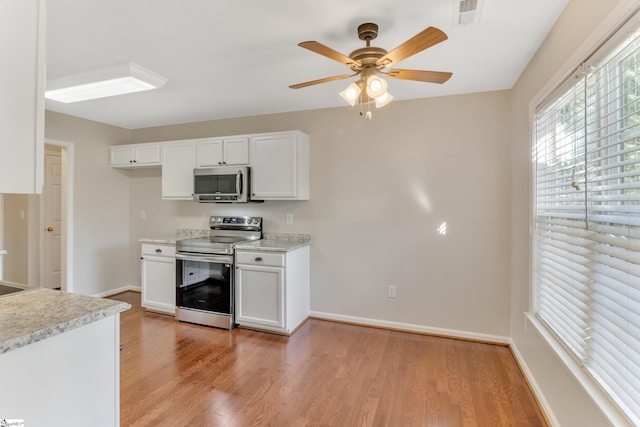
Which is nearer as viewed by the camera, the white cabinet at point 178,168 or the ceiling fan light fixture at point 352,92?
the ceiling fan light fixture at point 352,92

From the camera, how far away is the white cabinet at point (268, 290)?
3.11m

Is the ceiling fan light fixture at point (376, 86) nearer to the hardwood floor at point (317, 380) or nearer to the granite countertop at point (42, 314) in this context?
the granite countertop at point (42, 314)

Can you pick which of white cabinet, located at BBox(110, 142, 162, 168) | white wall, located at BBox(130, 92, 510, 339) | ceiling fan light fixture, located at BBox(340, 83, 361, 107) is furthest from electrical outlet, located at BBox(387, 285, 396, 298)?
white cabinet, located at BBox(110, 142, 162, 168)

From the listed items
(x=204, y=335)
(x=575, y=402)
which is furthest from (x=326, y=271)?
(x=575, y=402)

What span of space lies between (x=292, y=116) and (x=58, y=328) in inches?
122

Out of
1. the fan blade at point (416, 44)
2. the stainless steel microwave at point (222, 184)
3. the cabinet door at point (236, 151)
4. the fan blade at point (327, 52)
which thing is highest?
the fan blade at point (327, 52)

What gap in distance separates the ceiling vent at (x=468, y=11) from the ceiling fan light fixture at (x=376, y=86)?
21.7 inches

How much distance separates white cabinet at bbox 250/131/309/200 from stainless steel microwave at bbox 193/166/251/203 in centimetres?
10

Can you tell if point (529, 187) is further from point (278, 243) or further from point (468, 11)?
point (278, 243)

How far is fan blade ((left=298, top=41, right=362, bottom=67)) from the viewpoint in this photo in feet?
5.33

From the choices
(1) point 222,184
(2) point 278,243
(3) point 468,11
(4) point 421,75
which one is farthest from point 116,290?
(3) point 468,11

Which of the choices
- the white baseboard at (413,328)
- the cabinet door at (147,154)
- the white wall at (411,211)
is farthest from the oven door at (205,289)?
the cabinet door at (147,154)

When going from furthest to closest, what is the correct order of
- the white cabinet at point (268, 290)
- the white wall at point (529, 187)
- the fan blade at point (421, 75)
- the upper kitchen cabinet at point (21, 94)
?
the white cabinet at point (268, 290)
the fan blade at point (421, 75)
the white wall at point (529, 187)
the upper kitchen cabinet at point (21, 94)

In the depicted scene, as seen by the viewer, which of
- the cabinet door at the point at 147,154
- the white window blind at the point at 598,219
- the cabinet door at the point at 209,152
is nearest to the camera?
the white window blind at the point at 598,219
